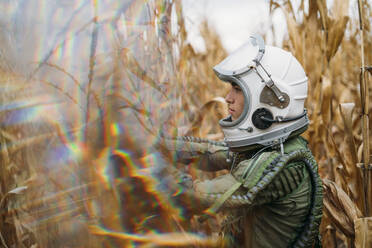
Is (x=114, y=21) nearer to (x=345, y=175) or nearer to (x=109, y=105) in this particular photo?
(x=109, y=105)

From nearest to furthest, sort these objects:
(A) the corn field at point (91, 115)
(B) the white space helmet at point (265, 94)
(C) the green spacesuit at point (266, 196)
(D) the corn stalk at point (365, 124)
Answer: (A) the corn field at point (91, 115), (C) the green spacesuit at point (266, 196), (B) the white space helmet at point (265, 94), (D) the corn stalk at point (365, 124)

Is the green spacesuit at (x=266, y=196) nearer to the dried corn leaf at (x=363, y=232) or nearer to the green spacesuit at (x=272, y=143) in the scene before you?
the green spacesuit at (x=272, y=143)

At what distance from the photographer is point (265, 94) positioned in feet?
4.24

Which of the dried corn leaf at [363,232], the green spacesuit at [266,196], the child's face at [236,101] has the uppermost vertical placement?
the child's face at [236,101]

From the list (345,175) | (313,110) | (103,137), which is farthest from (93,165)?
(313,110)

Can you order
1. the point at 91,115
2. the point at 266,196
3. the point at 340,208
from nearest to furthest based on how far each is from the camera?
1. the point at 91,115
2. the point at 266,196
3. the point at 340,208

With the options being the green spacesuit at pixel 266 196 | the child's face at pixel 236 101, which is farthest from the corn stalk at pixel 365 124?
the child's face at pixel 236 101

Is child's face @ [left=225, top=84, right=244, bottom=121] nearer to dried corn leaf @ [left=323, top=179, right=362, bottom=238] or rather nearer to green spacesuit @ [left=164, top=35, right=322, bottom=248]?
green spacesuit @ [left=164, top=35, right=322, bottom=248]

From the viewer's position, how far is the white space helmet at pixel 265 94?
1.29m

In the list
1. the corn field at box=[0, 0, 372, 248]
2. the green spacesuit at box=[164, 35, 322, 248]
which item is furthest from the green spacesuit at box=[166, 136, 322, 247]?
the corn field at box=[0, 0, 372, 248]

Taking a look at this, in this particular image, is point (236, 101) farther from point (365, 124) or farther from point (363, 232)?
point (363, 232)

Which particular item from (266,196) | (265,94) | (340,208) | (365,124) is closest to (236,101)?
(265,94)

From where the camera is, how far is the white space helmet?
1.29 meters

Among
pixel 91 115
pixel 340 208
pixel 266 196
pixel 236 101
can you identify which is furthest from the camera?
pixel 340 208
